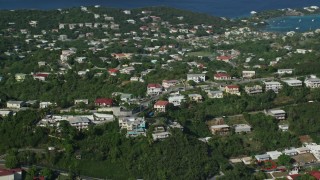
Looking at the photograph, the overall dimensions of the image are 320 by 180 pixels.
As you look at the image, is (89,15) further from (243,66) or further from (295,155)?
(295,155)

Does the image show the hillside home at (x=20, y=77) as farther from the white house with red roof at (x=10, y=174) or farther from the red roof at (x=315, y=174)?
the red roof at (x=315, y=174)

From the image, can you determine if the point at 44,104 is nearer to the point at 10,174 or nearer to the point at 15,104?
the point at 15,104

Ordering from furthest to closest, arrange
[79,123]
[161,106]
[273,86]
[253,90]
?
[273,86]
[253,90]
[161,106]
[79,123]

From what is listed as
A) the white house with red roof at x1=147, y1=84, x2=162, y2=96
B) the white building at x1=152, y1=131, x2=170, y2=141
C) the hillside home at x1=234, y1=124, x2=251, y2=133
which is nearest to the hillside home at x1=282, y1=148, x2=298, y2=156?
the hillside home at x1=234, y1=124, x2=251, y2=133

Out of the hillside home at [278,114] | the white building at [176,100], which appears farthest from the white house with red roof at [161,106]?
the hillside home at [278,114]

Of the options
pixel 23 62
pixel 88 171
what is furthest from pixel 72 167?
pixel 23 62

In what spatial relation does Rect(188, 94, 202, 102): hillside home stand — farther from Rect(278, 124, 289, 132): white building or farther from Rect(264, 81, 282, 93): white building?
Rect(278, 124, 289, 132): white building

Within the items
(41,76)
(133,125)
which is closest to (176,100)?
(133,125)
